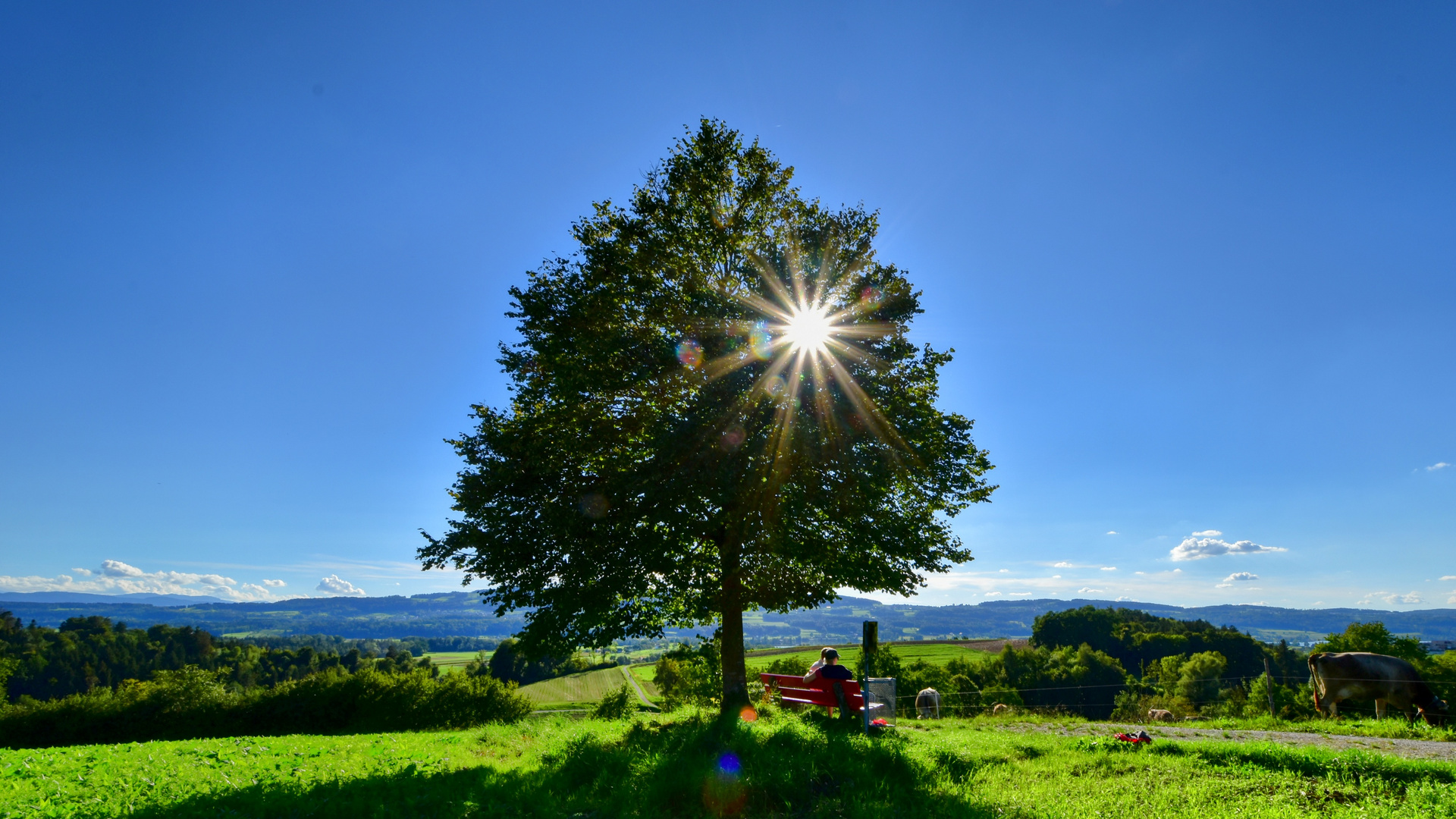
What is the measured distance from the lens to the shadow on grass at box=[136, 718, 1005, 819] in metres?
8.79

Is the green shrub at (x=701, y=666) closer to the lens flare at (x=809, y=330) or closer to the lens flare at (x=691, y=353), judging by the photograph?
the lens flare at (x=691, y=353)

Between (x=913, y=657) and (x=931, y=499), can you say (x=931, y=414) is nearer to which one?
(x=931, y=499)

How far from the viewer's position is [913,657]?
112688 mm

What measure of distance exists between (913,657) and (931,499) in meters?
107

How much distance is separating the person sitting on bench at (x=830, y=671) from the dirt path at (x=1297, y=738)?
457 centimetres

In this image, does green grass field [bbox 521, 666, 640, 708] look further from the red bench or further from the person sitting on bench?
the person sitting on bench

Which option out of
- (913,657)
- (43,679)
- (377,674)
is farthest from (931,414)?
(43,679)

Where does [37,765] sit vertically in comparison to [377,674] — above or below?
above

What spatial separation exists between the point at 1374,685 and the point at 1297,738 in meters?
6.77

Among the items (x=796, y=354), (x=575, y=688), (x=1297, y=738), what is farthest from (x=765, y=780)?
(x=575, y=688)

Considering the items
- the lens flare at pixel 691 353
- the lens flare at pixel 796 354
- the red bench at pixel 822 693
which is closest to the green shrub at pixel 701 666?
the red bench at pixel 822 693

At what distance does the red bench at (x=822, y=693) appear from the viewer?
589 inches

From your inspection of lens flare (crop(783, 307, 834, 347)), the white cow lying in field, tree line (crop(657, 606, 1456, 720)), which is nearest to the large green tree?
lens flare (crop(783, 307, 834, 347))

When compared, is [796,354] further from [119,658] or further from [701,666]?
[119,658]
